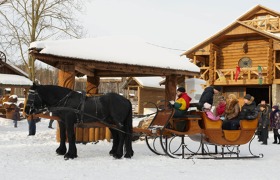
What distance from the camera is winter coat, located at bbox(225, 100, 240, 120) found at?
943cm

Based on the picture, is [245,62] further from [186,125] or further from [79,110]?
[79,110]

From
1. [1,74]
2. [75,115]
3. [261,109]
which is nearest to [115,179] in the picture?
[75,115]

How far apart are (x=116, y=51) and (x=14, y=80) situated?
15.6 meters

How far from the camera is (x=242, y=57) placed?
82.2ft

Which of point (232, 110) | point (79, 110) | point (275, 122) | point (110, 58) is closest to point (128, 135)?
point (79, 110)

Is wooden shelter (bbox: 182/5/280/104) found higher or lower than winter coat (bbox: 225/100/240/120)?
higher

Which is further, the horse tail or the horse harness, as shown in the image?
the horse tail

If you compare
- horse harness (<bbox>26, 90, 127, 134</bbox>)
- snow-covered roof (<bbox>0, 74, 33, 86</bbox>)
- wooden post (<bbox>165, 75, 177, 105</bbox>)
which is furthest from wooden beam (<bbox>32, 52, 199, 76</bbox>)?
snow-covered roof (<bbox>0, 74, 33, 86</bbox>)

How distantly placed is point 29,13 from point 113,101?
2202 centimetres

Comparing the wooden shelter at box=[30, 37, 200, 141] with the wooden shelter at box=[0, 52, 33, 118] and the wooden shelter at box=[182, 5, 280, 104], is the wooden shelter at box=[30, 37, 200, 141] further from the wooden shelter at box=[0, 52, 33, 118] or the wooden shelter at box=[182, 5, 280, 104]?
the wooden shelter at box=[0, 52, 33, 118]

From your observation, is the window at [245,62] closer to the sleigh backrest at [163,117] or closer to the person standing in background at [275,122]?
the person standing in background at [275,122]

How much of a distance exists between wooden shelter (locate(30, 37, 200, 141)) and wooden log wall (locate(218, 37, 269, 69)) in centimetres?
1243

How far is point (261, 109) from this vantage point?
14.6 meters

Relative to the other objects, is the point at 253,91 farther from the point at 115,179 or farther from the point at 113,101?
the point at 115,179
